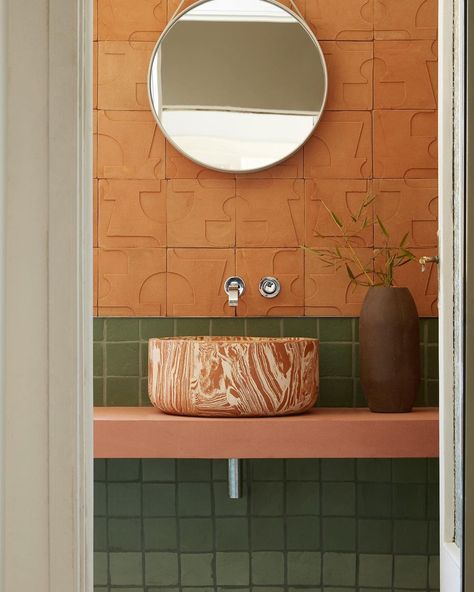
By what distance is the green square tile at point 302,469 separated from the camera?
110 inches

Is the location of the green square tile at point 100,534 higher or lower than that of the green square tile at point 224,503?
lower

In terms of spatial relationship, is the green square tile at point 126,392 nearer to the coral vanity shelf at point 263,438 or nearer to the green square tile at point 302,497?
the coral vanity shelf at point 263,438

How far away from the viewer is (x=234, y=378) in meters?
2.36

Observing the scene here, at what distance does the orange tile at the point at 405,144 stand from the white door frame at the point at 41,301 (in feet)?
5.32

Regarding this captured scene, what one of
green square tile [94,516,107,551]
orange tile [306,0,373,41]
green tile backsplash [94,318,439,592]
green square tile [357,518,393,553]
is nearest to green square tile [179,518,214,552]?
green tile backsplash [94,318,439,592]

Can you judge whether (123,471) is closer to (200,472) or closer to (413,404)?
(200,472)

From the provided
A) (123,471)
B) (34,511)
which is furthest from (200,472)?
(34,511)

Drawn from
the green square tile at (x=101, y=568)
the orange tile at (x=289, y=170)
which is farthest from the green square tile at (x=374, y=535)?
the orange tile at (x=289, y=170)

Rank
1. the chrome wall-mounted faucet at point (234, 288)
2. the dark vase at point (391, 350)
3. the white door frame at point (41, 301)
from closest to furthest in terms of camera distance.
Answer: the white door frame at point (41, 301) < the dark vase at point (391, 350) < the chrome wall-mounted faucet at point (234, 288)

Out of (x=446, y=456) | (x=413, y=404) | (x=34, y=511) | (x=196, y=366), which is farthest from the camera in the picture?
(x=413, y=404)

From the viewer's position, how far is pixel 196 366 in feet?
7.83

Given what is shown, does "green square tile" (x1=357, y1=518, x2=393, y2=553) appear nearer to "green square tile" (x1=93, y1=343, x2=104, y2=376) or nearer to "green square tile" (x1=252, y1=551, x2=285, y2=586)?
"green square tile" (x1=252, y1=551, x2=285, y2=586)

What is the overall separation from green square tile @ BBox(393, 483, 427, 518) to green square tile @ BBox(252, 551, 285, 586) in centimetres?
41

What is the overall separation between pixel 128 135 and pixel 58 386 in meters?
1.61
